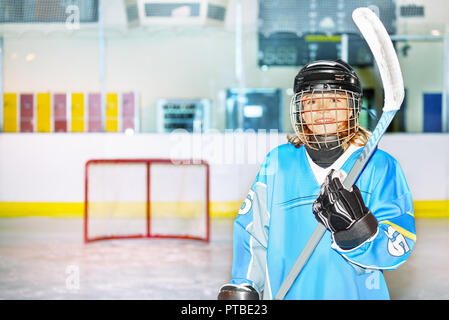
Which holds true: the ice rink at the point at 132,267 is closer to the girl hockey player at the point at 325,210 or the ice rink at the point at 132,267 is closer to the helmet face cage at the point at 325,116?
the girl hockey player at the point at 325,210

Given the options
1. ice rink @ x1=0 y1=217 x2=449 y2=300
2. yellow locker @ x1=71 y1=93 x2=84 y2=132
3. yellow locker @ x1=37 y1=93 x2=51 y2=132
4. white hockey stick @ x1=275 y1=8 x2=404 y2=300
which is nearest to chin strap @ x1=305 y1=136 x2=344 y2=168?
white hockey stick @ x1=275 y1=8 x2=404 y2=300

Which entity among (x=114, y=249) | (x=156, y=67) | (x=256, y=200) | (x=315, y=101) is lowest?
(x=114, y=249)

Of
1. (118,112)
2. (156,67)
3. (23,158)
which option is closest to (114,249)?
(23,158)

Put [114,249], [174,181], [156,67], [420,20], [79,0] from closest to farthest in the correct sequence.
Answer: [114,249] → [174,181] → [79,0] → [420,20] → [156,67]

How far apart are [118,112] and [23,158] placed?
4.77 feet

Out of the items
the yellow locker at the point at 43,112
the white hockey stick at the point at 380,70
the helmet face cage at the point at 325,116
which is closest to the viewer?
the white hockey stick at the point at 380,70

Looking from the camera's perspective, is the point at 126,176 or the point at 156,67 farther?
the point at 156,67

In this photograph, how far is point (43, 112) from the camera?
6.30 metres

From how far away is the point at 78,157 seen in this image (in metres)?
5.09

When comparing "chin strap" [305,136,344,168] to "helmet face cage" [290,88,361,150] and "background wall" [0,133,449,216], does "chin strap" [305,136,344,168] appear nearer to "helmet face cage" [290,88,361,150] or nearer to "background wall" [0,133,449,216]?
"helmet face cage" [290,88,361,150]

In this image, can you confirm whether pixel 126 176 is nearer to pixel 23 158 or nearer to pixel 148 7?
pixel 23 158

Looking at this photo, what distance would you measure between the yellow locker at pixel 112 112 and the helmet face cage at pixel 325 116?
4973 millimetres

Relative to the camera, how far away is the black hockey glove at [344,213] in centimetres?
76

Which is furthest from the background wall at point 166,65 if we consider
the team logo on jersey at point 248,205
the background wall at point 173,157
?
the team logo on jersey at point 248,205
